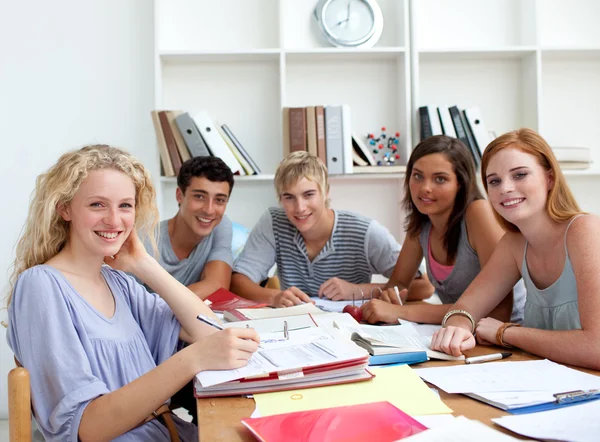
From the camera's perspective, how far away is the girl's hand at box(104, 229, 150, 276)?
1353 mm

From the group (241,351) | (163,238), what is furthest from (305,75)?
(241,351)

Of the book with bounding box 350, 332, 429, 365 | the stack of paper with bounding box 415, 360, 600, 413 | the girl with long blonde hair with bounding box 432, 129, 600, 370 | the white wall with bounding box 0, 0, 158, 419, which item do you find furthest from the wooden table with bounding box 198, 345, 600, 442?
the white wall with bounding box 0, 0, 158, 419

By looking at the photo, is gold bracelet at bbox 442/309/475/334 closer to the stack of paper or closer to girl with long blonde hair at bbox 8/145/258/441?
the stack of paper

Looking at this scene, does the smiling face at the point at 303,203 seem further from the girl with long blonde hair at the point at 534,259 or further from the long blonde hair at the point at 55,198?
the long blonde hair at the point at 55,198

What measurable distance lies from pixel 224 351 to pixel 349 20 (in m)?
2.47

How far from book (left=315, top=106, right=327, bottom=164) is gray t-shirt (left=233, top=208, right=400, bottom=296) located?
515mm

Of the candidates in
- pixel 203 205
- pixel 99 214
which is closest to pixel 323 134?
pixel 203 205

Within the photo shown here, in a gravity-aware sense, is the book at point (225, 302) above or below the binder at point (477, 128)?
below

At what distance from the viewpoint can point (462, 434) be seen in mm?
747

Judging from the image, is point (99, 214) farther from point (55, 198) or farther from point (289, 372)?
point (289, 372)

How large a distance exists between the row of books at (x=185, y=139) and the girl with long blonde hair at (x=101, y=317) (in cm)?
153

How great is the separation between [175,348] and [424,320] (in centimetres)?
69

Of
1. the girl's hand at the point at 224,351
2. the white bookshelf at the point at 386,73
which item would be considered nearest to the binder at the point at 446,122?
the white bookshelf at the point at 386,73

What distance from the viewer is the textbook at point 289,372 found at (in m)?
0.99
